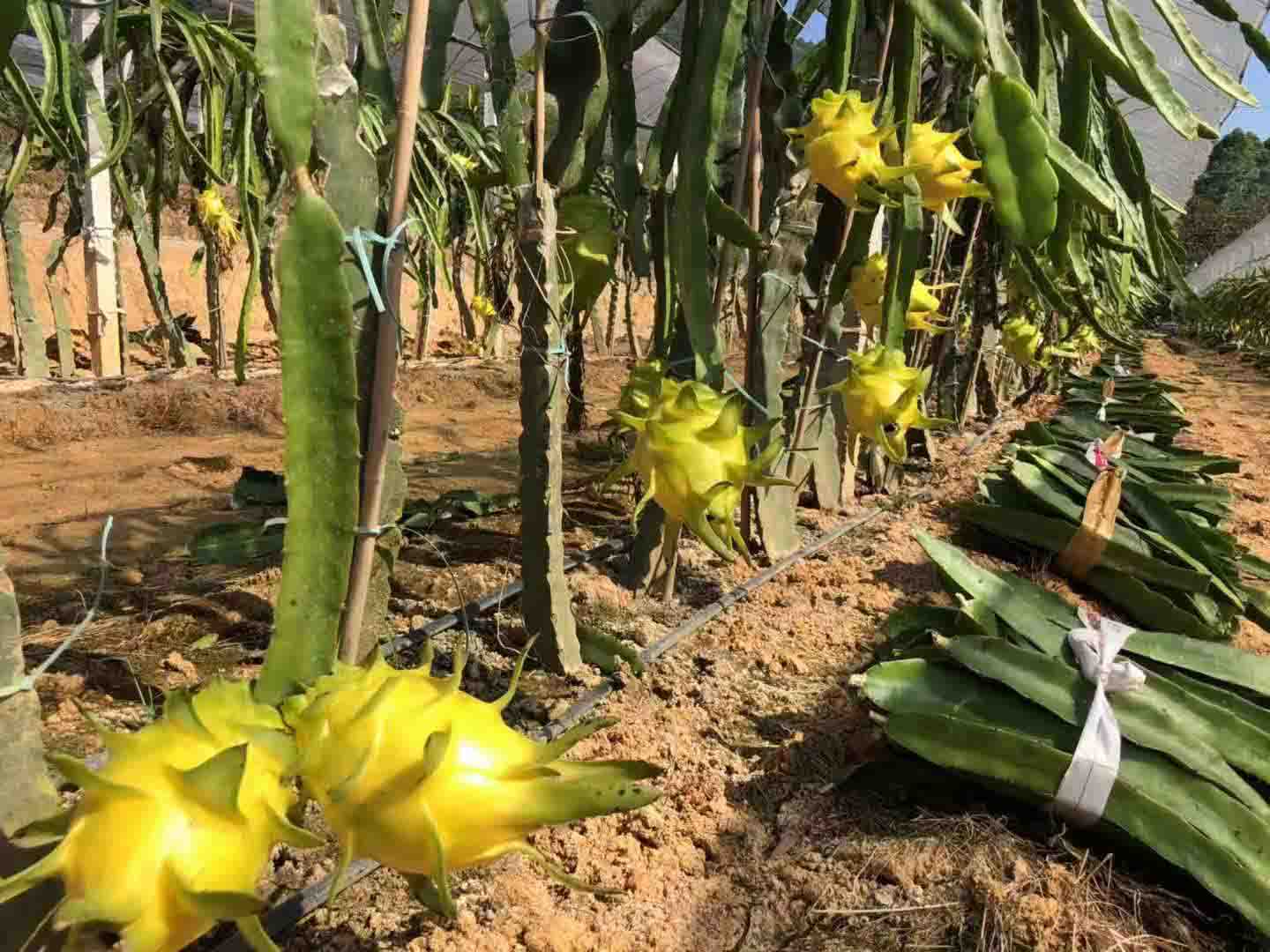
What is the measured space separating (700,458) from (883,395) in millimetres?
434

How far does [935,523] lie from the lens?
6.50 ft

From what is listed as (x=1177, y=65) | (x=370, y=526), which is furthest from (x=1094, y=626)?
(x=1177, y=65)

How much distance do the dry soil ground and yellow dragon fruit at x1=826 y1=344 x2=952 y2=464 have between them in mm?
363

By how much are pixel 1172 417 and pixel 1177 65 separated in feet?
13.6

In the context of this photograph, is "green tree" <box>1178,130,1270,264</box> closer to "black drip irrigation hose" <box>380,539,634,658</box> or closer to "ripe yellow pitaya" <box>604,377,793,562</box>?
"black drip irrigation hose" <box>380,539,634,658</box>

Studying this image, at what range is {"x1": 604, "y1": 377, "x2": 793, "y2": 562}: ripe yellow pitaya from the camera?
2.33 feet

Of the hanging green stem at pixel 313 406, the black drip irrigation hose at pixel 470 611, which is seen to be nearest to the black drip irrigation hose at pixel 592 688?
the black drip irrigation hose at pixel 470 611

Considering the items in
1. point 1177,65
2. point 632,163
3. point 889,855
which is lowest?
point 889,855

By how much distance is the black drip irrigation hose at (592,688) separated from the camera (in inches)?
27.1

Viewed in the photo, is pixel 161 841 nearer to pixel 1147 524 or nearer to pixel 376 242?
pixel 376 242

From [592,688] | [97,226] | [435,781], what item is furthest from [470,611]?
[97,226]

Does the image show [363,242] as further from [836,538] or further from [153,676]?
[836,538]

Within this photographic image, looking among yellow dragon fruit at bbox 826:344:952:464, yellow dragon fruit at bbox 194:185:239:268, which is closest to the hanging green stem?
yellow dragon fruit at bbox 826:344:952:464

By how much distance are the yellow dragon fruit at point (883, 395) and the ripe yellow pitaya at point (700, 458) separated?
14.3 inches
